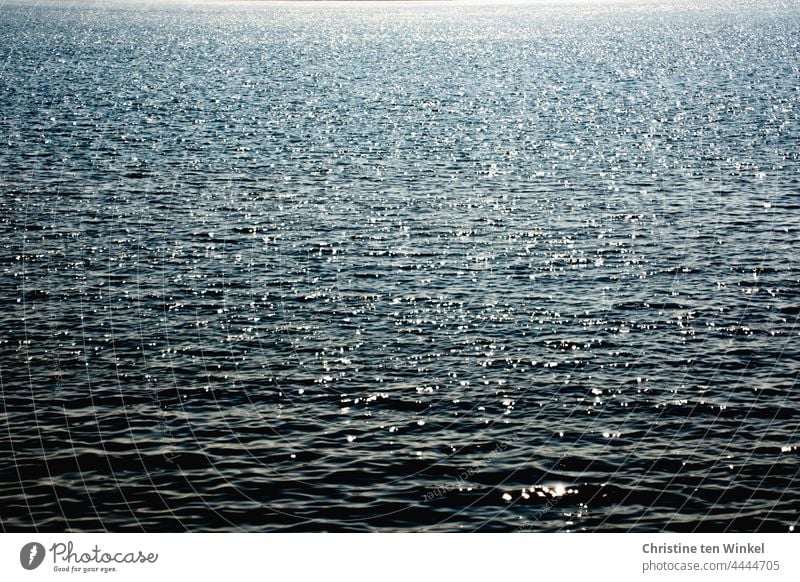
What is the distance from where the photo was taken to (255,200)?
333 feet

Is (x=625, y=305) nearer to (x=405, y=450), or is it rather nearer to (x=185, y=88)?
(x=405, y=450)

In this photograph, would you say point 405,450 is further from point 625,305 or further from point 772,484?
point 625,305

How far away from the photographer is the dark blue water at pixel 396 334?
4897 centimetres

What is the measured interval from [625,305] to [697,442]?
20452mm

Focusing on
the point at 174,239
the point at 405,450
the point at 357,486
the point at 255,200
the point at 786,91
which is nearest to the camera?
the point at 357,486

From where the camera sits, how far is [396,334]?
67.9 metres

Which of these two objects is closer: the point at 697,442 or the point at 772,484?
the point at 772,484

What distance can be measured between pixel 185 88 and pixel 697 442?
146756 mm

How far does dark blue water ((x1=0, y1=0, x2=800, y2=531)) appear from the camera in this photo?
49.0 metres
